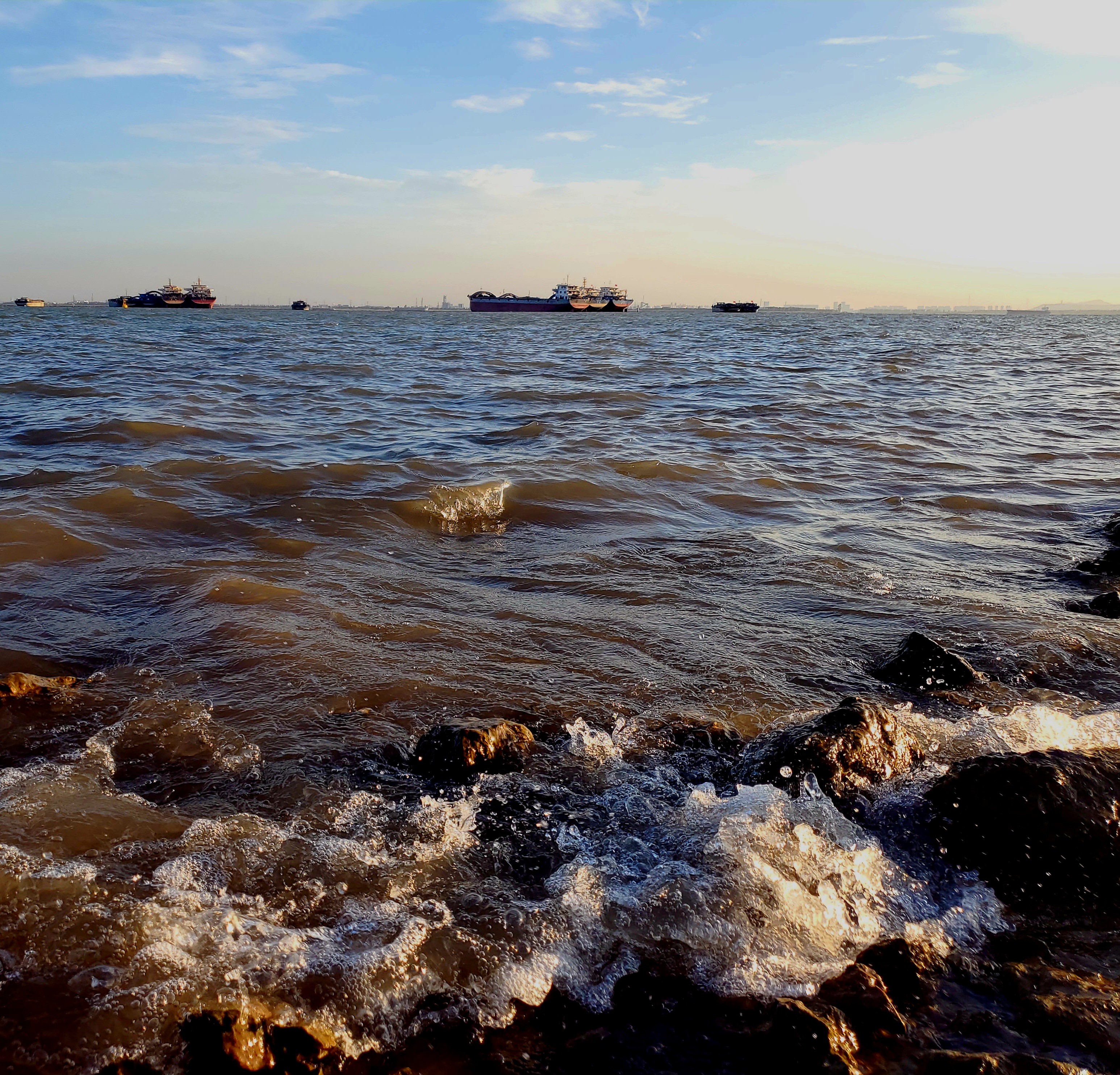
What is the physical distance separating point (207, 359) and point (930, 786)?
22.1 m

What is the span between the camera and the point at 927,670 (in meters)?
3.90

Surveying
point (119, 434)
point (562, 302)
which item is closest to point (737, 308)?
point (562, 302)

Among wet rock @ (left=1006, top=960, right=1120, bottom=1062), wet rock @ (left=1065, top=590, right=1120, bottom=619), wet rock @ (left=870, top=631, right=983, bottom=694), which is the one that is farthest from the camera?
wet rock @ (left=1065, top=590, right=1120, bottom=619)

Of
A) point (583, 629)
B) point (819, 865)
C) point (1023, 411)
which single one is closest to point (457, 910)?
point (819, 865)

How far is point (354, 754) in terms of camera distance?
322 cm

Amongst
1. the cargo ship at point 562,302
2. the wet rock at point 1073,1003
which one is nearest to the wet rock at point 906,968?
the wet rock at point 1073,1003

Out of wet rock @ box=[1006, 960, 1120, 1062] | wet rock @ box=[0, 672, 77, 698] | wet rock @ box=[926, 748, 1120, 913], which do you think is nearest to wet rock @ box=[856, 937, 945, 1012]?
wet rock @ box=[1006, 960, 1120, 1062]

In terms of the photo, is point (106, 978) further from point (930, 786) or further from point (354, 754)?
point (930, 786)

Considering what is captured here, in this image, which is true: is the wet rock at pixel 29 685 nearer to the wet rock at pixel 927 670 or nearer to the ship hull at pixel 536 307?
the wet rock at pixel 927 670

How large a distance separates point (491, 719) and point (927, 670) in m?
2.24

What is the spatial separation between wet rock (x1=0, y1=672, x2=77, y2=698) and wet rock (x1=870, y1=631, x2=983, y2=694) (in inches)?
159

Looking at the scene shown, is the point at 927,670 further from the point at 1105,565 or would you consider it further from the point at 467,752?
the point at 1105,565

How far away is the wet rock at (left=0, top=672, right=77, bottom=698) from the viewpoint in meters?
3.45

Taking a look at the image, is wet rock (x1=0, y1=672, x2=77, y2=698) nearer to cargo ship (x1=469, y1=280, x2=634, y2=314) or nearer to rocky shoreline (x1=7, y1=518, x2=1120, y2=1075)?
rocky shoreline (x1=7, y1=518, x2=1120, y2=1075)
